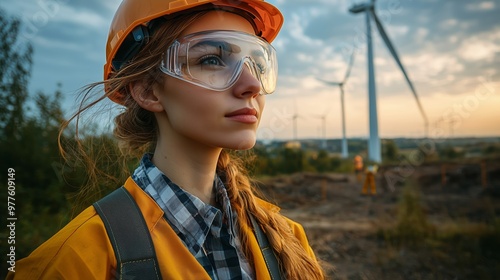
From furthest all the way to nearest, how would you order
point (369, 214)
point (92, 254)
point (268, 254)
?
point (369, 214) → point (268, 254) → point (92, 254)

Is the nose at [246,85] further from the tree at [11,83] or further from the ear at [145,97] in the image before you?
the tree at [11,83]

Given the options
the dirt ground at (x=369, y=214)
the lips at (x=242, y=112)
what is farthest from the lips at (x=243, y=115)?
the dirt ground at (x=369, y=214)

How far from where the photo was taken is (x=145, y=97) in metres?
1.73

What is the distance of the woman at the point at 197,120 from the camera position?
5.11 feet

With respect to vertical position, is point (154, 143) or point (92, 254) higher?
point (154, 143)

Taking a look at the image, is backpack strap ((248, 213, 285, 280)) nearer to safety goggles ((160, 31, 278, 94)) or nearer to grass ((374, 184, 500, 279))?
safety goggles ((160, 31, 278, 94))

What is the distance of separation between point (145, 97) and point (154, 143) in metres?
0.32

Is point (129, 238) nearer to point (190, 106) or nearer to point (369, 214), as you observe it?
point (190, 106)

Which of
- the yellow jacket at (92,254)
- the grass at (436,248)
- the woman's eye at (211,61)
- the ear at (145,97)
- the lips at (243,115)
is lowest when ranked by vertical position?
the grass at (436,248)

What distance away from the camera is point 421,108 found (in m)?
22.2

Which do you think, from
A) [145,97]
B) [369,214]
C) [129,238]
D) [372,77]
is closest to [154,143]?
[145,97]

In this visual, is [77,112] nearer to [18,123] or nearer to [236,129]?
[236,129]

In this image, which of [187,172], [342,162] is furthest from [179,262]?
[342,162]

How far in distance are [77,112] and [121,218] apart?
0.62 metres
